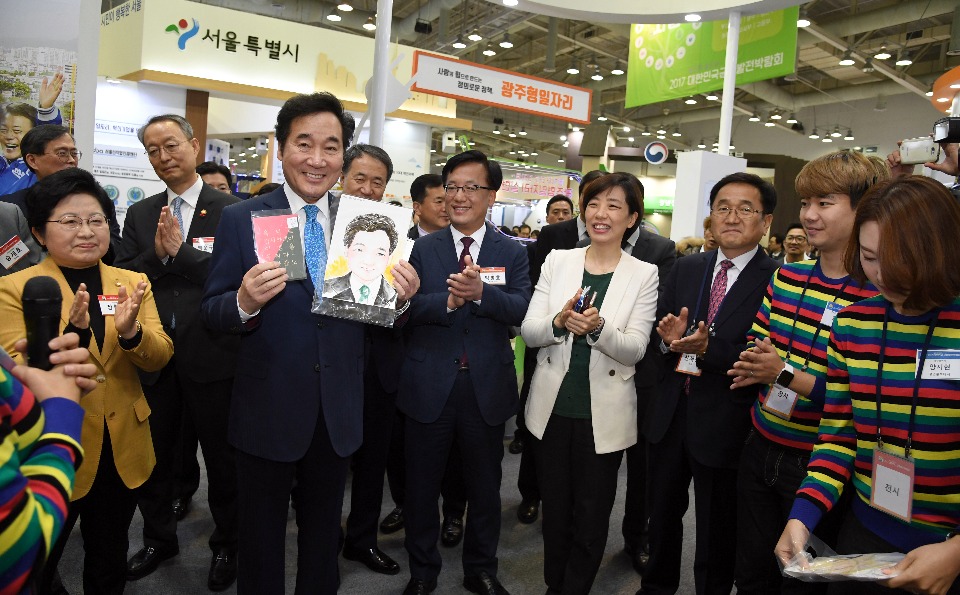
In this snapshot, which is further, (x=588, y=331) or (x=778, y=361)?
(x=588, y=331)

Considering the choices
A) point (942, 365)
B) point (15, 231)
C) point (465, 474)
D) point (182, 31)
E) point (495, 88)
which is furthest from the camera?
point (182, 31)

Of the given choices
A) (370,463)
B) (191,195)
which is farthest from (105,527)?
(191,195)

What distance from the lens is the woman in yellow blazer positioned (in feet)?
6.99

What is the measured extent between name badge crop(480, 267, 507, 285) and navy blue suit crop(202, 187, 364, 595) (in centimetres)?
64

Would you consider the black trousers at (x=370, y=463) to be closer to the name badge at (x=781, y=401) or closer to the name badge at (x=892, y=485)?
the name badge at (x=781, y=401)

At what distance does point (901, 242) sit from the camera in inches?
57.3

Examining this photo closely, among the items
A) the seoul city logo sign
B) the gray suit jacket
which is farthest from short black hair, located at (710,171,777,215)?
the seoul city logo sign

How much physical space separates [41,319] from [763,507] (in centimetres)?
205

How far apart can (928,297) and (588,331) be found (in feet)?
3.68

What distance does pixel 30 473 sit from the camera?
1.03 meters

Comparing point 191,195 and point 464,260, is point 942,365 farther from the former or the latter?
point 191,195

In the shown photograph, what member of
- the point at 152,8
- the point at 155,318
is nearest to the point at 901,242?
the point at 155,318

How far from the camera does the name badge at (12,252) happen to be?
2.58 meters

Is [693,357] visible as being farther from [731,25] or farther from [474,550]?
[731,25]
